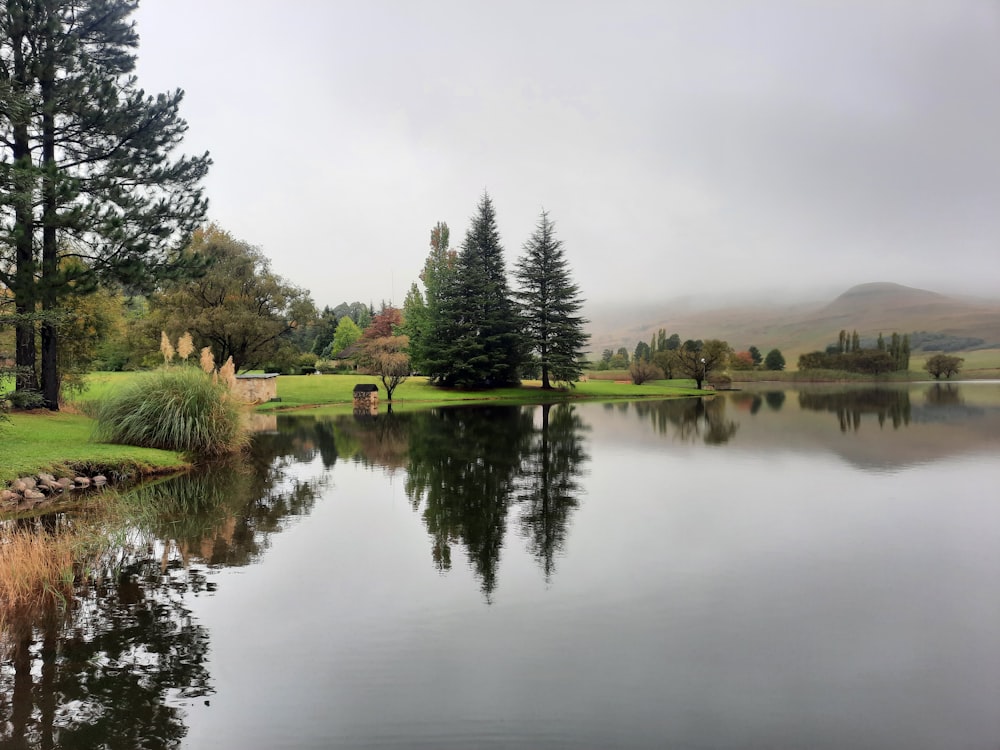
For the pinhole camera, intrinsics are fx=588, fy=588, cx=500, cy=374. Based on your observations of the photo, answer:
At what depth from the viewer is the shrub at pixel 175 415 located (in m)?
12.2

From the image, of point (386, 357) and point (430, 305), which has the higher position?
point (430, 305)

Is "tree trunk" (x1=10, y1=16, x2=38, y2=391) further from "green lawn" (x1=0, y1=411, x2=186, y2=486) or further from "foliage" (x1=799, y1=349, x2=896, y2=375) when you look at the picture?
"foliage" (x1=799, y1=349, x2=896, y2=375)

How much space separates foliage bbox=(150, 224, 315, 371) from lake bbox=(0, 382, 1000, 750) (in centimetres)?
2053

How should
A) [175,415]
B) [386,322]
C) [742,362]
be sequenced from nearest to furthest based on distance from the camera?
[175,415], [386,322], [742,362]

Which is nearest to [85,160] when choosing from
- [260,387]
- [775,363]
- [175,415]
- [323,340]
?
[175,415]

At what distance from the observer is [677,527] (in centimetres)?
761

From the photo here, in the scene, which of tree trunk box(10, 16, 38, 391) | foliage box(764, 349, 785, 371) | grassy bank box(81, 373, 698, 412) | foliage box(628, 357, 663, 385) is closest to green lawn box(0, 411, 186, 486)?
tree trunk box(10, 16, 38, 391)

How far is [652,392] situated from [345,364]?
90.0ft

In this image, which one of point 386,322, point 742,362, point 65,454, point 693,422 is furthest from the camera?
point 742,362

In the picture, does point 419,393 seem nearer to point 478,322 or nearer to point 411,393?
point 411,393

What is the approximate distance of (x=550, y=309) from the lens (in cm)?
4119

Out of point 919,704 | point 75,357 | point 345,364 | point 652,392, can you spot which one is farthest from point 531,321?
point 919,704

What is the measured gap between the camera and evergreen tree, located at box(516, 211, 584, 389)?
1559 inches

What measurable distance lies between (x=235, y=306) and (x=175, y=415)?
19.6 metres
